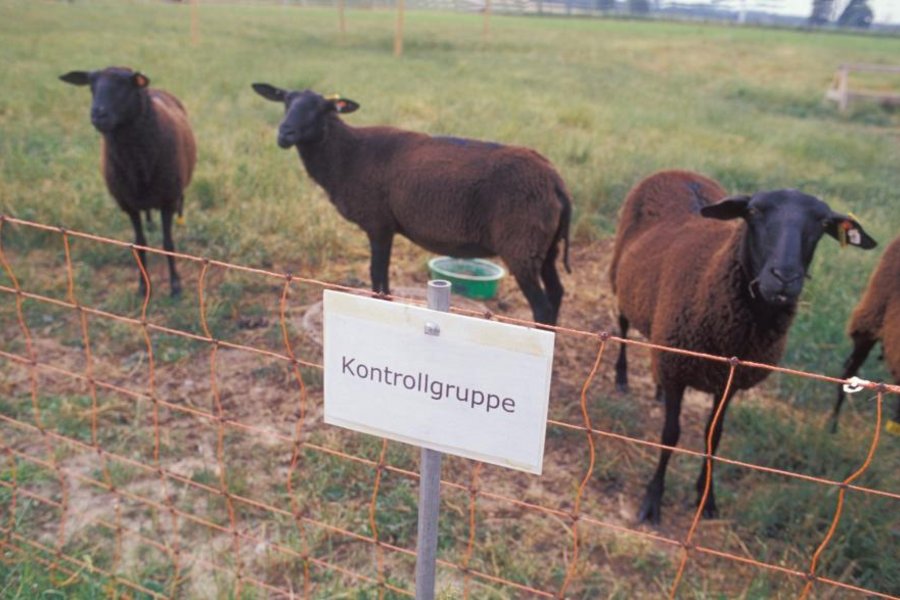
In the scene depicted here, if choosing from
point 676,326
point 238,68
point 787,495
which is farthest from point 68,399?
point 238,68

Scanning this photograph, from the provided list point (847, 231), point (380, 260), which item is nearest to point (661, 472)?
point (847, 231)

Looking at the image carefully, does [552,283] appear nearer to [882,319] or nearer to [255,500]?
[882,319]

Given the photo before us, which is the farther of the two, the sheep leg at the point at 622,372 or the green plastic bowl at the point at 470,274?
the green plastic bowl at the point at 470,274

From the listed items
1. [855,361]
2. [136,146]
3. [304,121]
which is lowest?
[855,361]

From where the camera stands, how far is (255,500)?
10.7 ft

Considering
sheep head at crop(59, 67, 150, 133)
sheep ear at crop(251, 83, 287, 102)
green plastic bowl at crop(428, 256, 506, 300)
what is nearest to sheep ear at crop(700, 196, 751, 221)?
green plastic bowl at crop(428, 256, 506, 300)

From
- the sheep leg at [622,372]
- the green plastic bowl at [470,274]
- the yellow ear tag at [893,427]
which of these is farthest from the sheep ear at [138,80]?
the yellow ear tag at [893,427]

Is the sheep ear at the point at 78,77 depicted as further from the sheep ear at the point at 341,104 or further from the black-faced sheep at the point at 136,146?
the sheep ear at the point at 341,104

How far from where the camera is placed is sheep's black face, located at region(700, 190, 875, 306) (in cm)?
267

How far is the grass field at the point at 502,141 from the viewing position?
324cm

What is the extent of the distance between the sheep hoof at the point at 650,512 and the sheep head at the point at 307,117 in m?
3.48

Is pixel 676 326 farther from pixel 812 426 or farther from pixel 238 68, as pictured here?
pixel 238 68

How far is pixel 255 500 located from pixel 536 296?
2.25m

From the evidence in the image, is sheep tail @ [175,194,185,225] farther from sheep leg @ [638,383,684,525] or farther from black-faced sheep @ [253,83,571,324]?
sheep leg @ [638,383,684,525]
